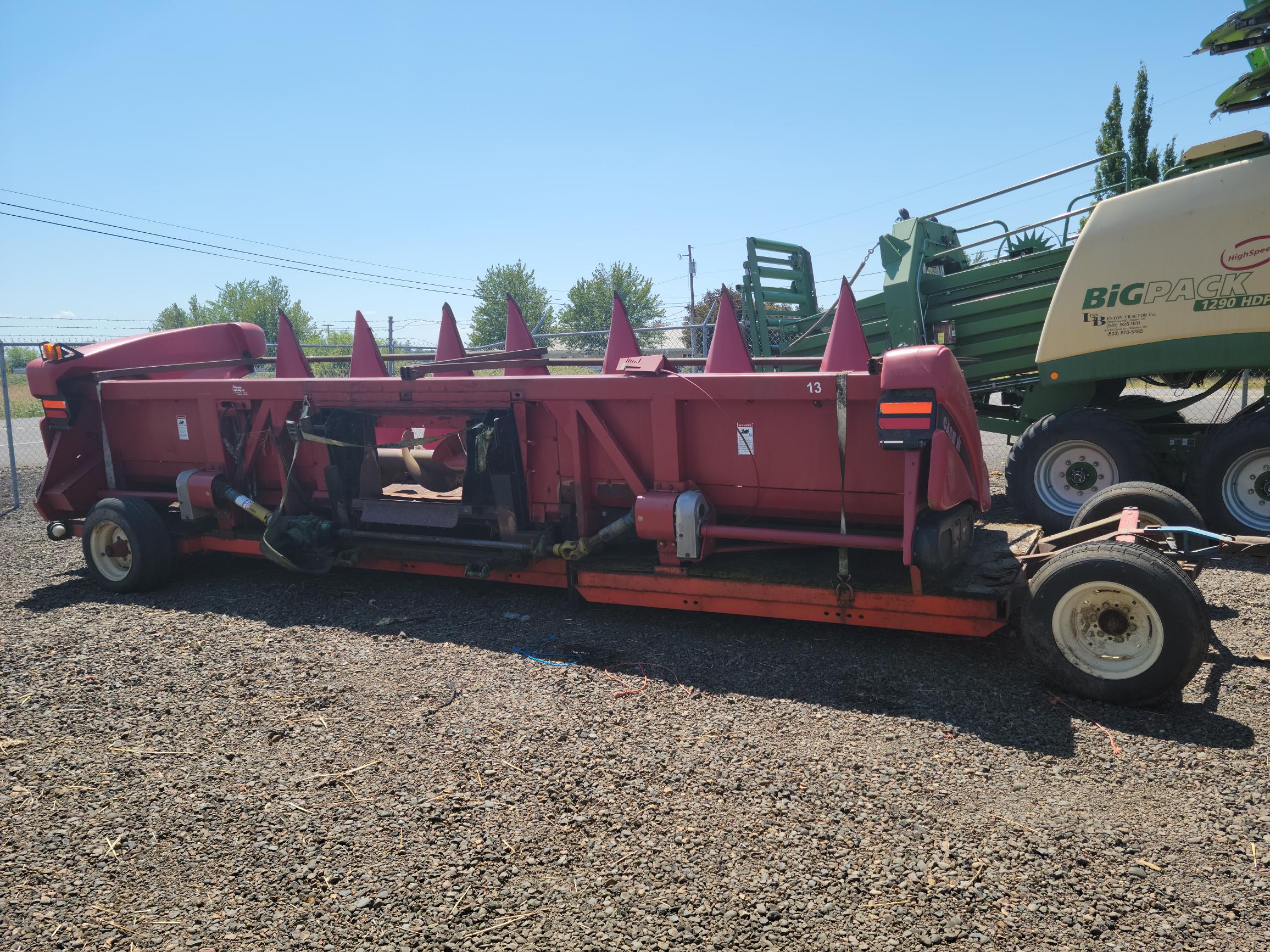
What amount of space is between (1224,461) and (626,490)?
4606 mm

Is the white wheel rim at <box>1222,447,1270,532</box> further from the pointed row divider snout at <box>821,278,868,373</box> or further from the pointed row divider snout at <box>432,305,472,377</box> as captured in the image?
the pointed row divider snout at <box>432,305,472,377</box>

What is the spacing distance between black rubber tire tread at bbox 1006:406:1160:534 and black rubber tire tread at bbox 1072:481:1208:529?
6.35 ft

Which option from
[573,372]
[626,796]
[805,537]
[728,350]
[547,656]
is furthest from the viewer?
[573,372]

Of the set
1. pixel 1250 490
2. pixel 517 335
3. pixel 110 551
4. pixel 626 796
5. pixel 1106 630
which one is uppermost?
pixel 517 335

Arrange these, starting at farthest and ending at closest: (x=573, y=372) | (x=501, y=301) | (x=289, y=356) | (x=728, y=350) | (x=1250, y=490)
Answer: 1. (x=501, y=301)
2. (x=573, y=372)
3. (x=289, y=356)
4. (x=1250, y=490)
5. (x=728, y=350)

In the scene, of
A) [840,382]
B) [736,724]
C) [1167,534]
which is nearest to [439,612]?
[736,724]

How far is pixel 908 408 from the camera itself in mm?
3979

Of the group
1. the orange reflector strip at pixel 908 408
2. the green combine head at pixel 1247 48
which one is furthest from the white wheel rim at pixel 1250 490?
the orange reflector strip at pixel 908 408

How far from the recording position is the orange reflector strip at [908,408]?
12.9 feet

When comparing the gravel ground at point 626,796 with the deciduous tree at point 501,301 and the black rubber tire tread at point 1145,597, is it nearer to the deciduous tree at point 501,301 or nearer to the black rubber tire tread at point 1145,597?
the black rubber tire tread at point 1145,597

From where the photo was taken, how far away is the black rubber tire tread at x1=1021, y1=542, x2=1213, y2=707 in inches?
133

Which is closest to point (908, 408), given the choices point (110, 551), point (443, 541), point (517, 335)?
point (443, 541)

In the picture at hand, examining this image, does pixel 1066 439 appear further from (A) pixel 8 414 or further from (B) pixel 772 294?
(A) pixel 8 414

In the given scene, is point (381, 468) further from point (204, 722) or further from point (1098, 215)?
point (1098, 215)
